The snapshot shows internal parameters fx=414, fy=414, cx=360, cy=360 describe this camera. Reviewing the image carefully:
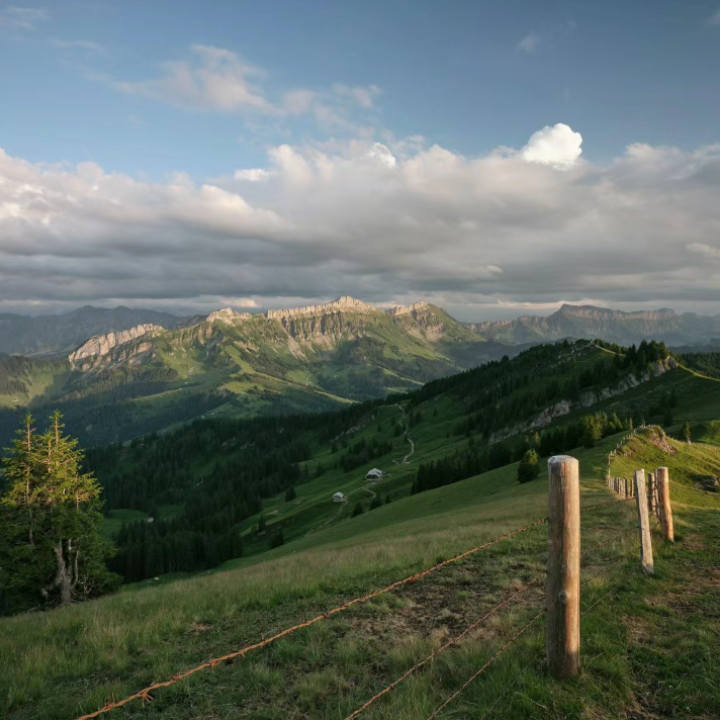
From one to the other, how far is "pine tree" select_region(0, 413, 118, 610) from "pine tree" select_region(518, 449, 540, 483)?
160 feet

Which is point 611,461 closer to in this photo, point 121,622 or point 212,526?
point 121,622

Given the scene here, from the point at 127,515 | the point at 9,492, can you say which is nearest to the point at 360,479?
the point at 9,492

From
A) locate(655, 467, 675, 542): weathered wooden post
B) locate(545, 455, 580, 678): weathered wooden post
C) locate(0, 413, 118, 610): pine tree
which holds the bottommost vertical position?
locate(0, 413, 118, 610): pine tree

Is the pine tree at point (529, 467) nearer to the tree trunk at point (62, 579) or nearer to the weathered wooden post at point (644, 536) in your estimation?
the weathered wooden post at point (644, 536)

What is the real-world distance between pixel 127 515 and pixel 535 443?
187416 millimetres

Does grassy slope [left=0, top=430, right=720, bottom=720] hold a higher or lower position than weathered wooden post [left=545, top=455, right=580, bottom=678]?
lower

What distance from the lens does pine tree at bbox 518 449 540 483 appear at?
54.8 metres

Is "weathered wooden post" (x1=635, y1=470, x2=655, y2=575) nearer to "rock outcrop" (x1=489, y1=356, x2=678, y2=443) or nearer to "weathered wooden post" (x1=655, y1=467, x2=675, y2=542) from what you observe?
"weathered wooden post" (x1=655, y1=467, x2=675, y2=542)

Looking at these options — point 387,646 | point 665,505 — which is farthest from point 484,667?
point 665,505

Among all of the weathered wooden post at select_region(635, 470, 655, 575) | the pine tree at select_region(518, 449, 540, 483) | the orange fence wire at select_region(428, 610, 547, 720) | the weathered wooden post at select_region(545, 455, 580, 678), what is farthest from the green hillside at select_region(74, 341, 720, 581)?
the weathered wooden post at select_region(545, 455, 580, 678)

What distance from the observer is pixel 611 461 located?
147 feet

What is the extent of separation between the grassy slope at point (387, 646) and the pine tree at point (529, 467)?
40.0m

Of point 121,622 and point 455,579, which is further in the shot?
point 455,579

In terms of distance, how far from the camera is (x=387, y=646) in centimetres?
930
